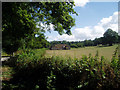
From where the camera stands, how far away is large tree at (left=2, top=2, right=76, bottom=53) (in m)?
5.30

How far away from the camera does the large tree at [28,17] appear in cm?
530

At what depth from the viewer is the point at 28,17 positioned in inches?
215

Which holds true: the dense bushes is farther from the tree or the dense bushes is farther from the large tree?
the large tree

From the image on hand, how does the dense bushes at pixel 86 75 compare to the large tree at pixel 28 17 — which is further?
the large tree at pixel 28 17

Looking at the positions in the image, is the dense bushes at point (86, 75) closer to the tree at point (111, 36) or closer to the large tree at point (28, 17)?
the tree at point (111, 36)

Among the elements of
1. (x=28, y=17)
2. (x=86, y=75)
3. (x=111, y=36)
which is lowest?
(x=86, y=75)

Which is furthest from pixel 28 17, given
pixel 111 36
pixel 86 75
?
pixel 111 36

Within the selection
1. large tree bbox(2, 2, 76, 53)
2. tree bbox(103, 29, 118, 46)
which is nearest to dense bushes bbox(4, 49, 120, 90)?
tree bbox(103, 29, 118, 46)

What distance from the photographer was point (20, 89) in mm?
4090

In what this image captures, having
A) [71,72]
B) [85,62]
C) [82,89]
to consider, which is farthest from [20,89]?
[85,62]

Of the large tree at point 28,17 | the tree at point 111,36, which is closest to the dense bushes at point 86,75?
the tree at point 111,36

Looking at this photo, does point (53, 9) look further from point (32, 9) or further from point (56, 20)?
point (32, 9)

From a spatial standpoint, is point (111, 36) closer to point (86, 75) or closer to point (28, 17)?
point (86, 75)

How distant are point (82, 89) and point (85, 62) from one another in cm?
99
